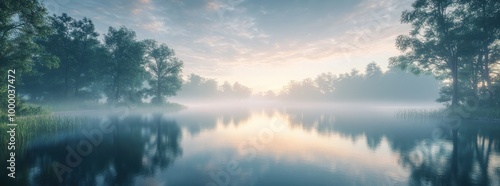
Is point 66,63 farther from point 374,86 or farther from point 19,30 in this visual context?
point 374,86

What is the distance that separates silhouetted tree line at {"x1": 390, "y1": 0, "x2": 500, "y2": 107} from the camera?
105 feet

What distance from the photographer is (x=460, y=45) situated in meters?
33.2

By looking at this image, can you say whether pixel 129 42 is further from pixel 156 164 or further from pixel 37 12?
pixel 156 164

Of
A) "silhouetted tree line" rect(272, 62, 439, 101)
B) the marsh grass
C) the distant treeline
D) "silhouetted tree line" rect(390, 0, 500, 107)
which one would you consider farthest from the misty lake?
"silhouetted tree line" rect(272, 62, 439, 101)

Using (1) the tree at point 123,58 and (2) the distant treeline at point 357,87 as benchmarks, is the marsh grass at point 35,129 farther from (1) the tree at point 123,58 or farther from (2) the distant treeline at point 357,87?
(2) the distant treeline at point 357,87

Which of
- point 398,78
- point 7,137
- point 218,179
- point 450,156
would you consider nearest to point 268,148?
point 218,179

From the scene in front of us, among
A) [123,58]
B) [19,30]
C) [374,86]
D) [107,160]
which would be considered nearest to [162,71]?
[123,58]

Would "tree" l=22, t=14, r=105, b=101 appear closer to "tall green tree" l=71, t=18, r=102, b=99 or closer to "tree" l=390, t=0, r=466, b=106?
"tall green tree" l=71, t=18, r=102, b=99

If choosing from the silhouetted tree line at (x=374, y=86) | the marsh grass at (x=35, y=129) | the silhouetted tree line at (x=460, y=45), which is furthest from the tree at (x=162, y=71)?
the silhouetted tree line at (x=374, y=86)

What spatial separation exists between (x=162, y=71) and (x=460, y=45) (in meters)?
61.7

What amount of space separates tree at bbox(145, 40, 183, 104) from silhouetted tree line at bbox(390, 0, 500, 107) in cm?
5135

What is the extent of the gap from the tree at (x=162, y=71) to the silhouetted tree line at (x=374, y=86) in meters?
115

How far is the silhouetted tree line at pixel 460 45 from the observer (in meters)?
31.9

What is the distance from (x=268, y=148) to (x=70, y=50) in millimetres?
49495
